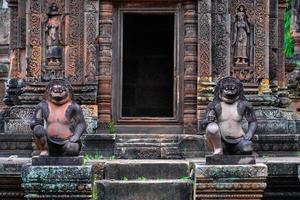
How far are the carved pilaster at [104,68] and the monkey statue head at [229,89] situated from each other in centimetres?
295

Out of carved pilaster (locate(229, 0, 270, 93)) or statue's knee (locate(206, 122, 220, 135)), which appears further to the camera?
carved pilaster (locate(229, 0, 270, 93))

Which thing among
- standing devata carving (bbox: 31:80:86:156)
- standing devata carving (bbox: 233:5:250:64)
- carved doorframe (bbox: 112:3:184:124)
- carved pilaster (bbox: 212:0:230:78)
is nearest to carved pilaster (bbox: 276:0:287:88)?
standing devata carving (bbox: 233:5:250:64)

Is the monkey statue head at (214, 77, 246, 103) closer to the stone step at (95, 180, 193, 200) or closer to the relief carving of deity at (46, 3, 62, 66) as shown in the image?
the stone step at (95, 180, 193, 200)

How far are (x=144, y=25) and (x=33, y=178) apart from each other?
7.15m

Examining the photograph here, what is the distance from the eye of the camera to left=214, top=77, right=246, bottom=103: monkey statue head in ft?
31.0

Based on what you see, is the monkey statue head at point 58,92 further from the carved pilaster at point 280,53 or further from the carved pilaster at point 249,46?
the carved pilaster at point 280,53

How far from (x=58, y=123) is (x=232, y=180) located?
2249 mm

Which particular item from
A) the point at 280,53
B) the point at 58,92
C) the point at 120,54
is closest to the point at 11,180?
the point at 58,92

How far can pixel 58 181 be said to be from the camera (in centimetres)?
884

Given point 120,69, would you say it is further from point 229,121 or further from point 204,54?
point 229,121

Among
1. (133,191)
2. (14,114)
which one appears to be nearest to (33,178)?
(133,191)

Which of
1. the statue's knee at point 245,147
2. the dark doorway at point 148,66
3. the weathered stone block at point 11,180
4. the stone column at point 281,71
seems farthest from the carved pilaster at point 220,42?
the weathered stone block at point 11,180

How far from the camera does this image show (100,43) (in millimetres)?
12031

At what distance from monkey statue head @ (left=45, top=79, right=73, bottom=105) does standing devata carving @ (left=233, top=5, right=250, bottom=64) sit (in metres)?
3.77
